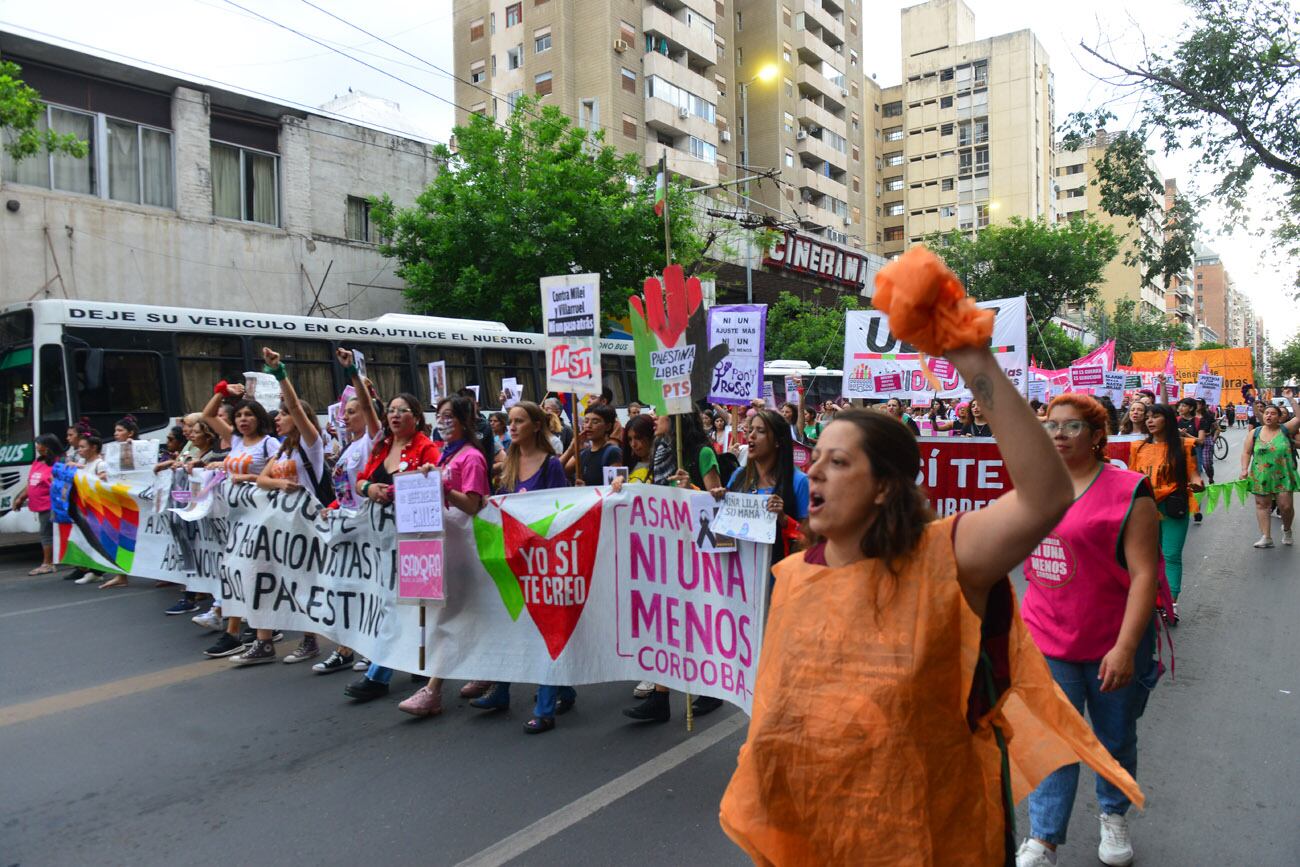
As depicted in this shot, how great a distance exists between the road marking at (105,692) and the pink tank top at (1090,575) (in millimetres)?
5394

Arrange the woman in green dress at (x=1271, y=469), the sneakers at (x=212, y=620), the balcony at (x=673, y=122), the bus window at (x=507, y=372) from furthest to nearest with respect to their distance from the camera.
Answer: the balcony at (x=673, y=122)
the bus window at (x=507, y=372)
the woman in green dress at (x=1271, y=469)
the sneakers at (x=212, y=620)

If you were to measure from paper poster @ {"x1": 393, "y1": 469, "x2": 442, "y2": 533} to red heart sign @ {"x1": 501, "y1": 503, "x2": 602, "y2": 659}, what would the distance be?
51 cm

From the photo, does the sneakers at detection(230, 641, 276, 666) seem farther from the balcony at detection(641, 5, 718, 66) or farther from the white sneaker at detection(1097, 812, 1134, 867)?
the balcony at detection(641, 5, 718, 66)

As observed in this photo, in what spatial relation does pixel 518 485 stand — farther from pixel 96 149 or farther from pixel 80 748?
pixel 96 149

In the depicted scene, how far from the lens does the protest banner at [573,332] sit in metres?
6.47

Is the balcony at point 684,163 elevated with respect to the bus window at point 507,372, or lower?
elevated

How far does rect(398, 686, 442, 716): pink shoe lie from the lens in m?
5.30

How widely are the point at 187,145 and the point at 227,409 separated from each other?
16.5 m

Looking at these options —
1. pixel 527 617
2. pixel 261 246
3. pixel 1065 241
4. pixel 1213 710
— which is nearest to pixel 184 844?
pixel 527 617

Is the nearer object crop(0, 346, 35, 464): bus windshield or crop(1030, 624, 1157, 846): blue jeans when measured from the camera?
crop(1030, 624, 1157, 846): blue jeans

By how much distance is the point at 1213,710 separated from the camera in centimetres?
524

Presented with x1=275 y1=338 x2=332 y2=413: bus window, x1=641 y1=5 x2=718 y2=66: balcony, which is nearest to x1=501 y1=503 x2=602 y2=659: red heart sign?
x1=275 y1=338 x2=332 y2=413: bus window

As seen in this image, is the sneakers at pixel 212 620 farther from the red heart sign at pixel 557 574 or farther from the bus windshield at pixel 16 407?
the bus windshield at pixel 16 407

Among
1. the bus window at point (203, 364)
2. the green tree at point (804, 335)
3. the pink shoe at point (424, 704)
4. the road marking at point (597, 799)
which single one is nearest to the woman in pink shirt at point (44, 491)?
the bus window at point (203, 364)
